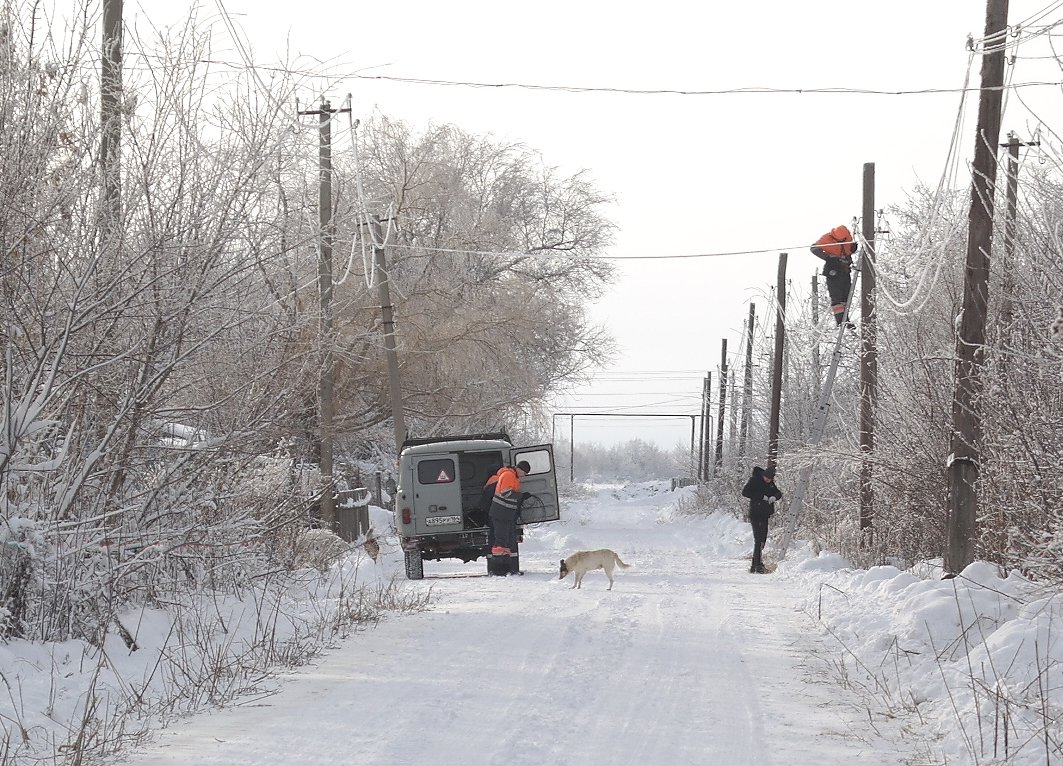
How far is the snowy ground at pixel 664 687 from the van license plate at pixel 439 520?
588cm

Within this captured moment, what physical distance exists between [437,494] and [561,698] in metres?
11.9

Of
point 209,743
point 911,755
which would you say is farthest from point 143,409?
point 911,755

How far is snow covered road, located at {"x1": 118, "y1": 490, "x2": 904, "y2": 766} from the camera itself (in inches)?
249

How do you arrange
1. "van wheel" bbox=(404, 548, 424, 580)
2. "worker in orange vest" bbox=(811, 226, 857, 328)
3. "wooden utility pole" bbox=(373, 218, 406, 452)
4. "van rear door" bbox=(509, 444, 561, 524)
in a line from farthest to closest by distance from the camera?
1. "wooden utility pole" bbox=(373, 218, 406, 452)
2. "worker in orange vest" bbox=(811, 226, 857, 328)
3. "van rear door" bbox=(509, 444, 561, 524)
4. "van wheel" bbox=(404, 548, 424, 580)

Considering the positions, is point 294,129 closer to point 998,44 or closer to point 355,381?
point 998,44

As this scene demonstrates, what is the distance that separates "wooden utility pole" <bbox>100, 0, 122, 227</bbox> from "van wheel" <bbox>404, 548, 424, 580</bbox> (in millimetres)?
10534

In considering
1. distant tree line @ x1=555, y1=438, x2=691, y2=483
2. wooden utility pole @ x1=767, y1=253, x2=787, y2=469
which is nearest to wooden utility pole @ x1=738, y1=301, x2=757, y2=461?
wooden utility pole @ x1=767, y1=253, x2=787, y2=469

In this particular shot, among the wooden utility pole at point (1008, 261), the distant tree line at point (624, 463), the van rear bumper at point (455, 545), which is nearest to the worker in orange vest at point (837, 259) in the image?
the wooden utility pole at point (1008, 261)

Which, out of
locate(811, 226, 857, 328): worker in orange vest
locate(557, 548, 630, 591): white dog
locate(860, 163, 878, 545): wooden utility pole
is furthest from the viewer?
locate(811, 226, 857, 328): worker in orange vest

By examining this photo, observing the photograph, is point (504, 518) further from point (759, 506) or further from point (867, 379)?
point (867, 379)

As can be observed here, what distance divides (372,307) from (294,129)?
19.3 metres

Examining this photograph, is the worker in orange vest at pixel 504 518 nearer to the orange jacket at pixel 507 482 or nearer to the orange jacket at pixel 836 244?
the orange jacket at pixel 507 482

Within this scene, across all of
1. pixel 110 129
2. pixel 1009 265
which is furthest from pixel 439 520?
pixel 110 129

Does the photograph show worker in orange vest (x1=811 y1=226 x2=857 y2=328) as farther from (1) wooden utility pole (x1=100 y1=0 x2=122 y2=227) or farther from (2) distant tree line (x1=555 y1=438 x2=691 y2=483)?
(2) distant tree line (x1=555 y1=438 x2=691 y2=483)
